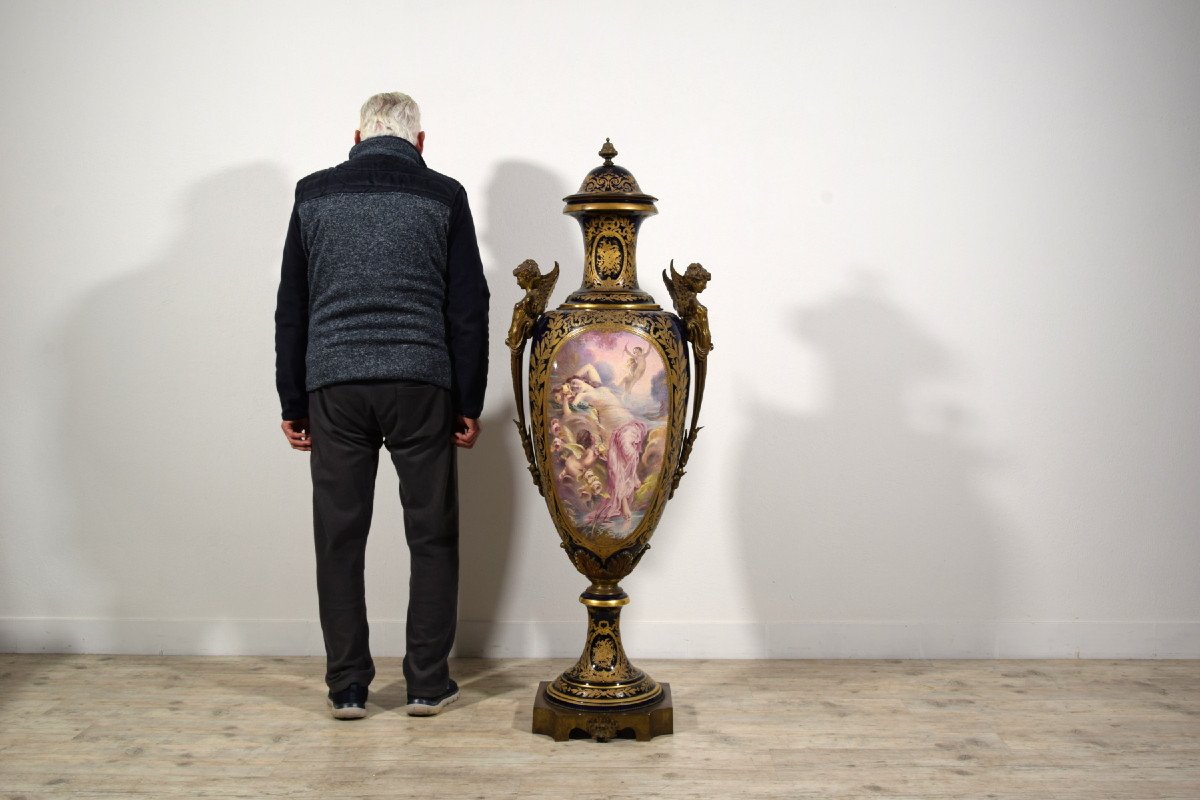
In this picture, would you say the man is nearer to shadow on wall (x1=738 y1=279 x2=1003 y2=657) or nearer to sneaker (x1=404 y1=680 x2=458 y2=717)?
sneaker (x1=404 y1=680 x2=458 y2=717)

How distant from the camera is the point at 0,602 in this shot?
366 cm

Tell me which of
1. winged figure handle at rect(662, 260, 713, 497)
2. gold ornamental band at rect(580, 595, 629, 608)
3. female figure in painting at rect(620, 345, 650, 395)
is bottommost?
gold ornamental band at rect(580, 595, 629, 608)

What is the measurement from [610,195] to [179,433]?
1.57 m

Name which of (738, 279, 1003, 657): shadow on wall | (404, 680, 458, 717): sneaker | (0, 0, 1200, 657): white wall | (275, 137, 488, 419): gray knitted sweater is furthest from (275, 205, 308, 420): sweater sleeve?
(738, 279, 1003, 657): shadow on wall

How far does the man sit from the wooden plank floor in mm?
269

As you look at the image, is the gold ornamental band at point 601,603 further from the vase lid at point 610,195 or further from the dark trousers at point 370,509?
the vase lid at point 610,195

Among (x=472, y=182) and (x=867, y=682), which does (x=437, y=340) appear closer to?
(x=472, y=182)

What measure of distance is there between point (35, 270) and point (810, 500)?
2.34 meters

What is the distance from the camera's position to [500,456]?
142 inches

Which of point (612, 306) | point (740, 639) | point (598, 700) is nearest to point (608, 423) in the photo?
point (612, 306)

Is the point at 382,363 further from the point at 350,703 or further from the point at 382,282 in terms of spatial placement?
the point at 350,703

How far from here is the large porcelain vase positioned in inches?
111

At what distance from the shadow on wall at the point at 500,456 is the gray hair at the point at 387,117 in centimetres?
58

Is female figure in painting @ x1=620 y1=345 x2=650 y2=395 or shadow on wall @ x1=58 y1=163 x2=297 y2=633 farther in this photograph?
shadow on wall @ x1=58 y1=163 x2=297 y2=633
